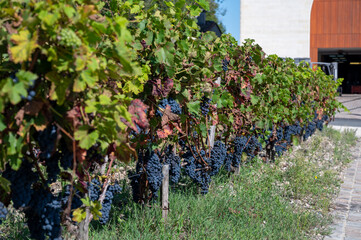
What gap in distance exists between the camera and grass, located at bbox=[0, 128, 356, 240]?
Answer: 3.40 metres

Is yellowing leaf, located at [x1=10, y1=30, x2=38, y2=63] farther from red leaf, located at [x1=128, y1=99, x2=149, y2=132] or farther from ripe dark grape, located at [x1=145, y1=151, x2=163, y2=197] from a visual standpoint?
ripe dark grape, located at [x1=145, y1=151, x2=163, y2=197]

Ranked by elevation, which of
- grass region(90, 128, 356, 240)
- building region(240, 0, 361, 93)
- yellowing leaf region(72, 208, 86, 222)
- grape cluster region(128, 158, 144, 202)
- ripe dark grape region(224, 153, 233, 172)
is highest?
building region(240, 0, 361, 93)

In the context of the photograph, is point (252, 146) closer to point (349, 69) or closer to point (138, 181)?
point (138, 181)

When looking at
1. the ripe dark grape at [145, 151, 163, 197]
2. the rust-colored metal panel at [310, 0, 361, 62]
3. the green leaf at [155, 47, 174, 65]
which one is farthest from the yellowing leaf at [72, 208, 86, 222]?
the rust-colored metal panel at [310, 0, 361, 62]

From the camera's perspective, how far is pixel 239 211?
13.1 feet

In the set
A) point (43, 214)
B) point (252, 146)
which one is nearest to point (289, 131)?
point (252, 146)

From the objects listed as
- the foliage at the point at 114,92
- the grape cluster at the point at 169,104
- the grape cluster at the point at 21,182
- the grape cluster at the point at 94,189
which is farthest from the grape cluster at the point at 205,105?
the grape cluster at the point at 21,182

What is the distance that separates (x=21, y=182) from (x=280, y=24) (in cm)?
2955

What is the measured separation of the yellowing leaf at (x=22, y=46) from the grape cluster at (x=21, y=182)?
663 millimetres

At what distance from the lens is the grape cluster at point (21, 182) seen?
2.07 metres

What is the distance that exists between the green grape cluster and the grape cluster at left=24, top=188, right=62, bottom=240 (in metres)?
0.91

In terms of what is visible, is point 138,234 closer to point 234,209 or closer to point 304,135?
point 234,209

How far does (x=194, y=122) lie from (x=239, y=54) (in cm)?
161

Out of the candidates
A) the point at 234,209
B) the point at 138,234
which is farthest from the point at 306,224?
the point at 138,234
